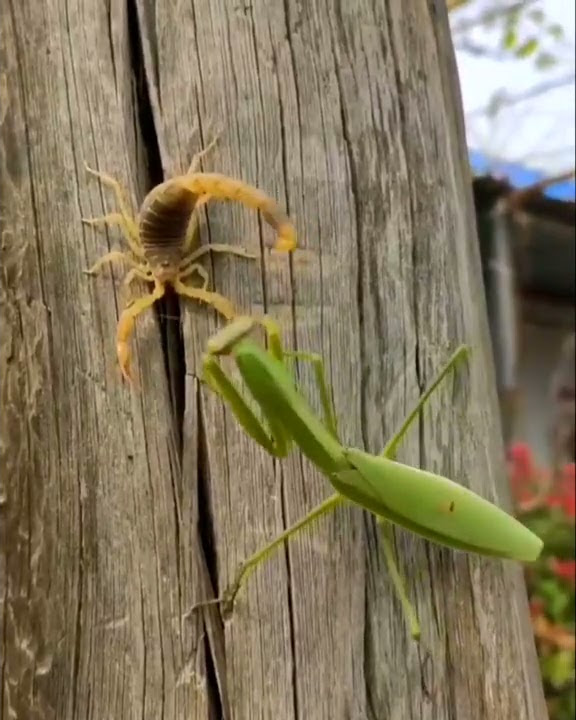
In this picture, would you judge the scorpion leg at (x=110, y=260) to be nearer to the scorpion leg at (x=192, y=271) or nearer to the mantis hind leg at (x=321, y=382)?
the scorpion leg at (x=192, y=271)

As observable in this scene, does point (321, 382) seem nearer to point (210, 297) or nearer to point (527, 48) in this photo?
point (210, 297)

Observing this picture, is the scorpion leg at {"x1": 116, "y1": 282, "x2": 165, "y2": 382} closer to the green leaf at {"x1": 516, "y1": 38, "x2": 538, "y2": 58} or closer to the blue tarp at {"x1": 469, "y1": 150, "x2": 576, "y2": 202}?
the blue tarp at {"x1": 469, "y1": 150, "x2": 576, "y2": 202}

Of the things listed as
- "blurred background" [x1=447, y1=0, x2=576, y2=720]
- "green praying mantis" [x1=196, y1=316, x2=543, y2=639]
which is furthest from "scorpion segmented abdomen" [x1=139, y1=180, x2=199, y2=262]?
"blurred background" [x1=447, y1=0, x2=576, y2=720]

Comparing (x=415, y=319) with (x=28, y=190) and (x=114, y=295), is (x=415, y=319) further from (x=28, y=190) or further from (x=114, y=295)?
(x=28, y=190)

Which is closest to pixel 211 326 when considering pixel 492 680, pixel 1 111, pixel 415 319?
pixel 415 319

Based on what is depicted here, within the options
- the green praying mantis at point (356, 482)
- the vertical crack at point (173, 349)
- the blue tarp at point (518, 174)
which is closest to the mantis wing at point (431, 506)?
the green praying mantis at point (356, 482)

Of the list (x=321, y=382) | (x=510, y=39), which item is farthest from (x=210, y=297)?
(x=510, y=39)
